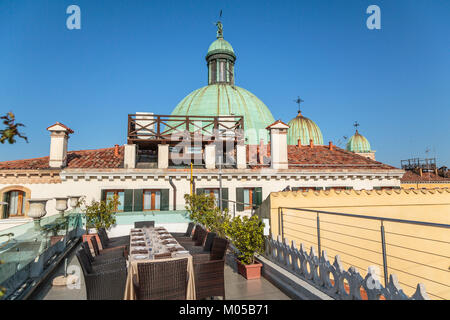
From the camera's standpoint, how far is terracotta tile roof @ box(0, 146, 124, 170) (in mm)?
14094

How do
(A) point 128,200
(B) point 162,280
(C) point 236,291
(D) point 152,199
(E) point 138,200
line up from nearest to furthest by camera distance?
1. (B) point 162,280
2. (C) point 236,291
3. (A) point 128,200
4. (E) point 138,200
5. (D) point 152,199

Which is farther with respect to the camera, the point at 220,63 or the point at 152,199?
the point at 220,63

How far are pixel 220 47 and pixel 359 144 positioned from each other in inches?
1393

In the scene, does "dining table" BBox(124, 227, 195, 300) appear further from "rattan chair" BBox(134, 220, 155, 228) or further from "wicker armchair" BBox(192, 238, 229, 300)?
"rattan chair" BBox(134, 220, 155, 228)

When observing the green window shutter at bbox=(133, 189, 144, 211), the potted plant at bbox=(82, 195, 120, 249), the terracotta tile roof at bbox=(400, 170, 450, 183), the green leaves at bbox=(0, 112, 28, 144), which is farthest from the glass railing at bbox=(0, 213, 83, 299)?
the terracotta tile roof at bbox=(400, 170, 450, 183)

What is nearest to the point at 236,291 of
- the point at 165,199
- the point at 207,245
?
the point at 207,245

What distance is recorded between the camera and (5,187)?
13211mm

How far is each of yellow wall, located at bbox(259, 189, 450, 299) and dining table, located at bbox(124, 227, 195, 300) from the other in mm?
4242

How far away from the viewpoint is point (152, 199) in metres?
14.1

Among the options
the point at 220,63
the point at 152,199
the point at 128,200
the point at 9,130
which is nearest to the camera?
the point at 9,130

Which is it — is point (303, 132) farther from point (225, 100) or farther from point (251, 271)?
point (251, 271)

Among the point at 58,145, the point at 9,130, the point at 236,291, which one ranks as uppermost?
the point at 58,145
